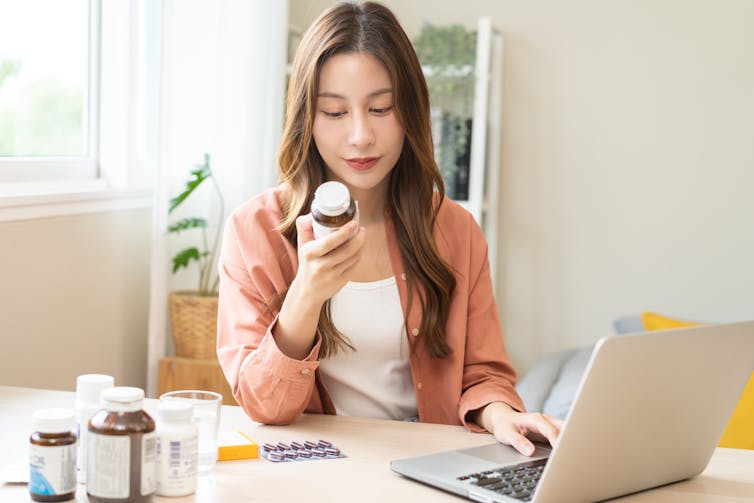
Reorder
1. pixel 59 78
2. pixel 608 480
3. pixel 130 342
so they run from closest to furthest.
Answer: pixel 608 480 → pixel 59 78 → pixel 130 342

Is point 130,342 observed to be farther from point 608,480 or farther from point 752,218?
point 752,218

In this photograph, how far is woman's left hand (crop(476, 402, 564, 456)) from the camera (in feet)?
4.20

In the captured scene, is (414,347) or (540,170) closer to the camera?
(414,347)

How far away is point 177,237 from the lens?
2768 mm

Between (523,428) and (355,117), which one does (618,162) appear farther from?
(523,428)

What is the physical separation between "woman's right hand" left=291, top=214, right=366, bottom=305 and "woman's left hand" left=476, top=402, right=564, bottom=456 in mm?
310

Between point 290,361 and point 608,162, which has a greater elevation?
point 608,162

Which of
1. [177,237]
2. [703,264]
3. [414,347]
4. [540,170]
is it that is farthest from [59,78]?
[703,264]

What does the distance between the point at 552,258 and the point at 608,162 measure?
38 centimetres

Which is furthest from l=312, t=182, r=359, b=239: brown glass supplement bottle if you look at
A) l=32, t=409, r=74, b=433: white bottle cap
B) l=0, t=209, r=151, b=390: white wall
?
l=0, t=209, r=151, b=390: white wall

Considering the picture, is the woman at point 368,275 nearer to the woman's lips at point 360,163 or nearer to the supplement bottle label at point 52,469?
the woman's lips at point 360,163

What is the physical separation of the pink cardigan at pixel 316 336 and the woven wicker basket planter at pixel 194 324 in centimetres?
104

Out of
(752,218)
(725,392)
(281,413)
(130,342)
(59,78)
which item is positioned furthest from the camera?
(752,218)

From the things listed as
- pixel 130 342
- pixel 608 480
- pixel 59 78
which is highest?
pixel 59 78
